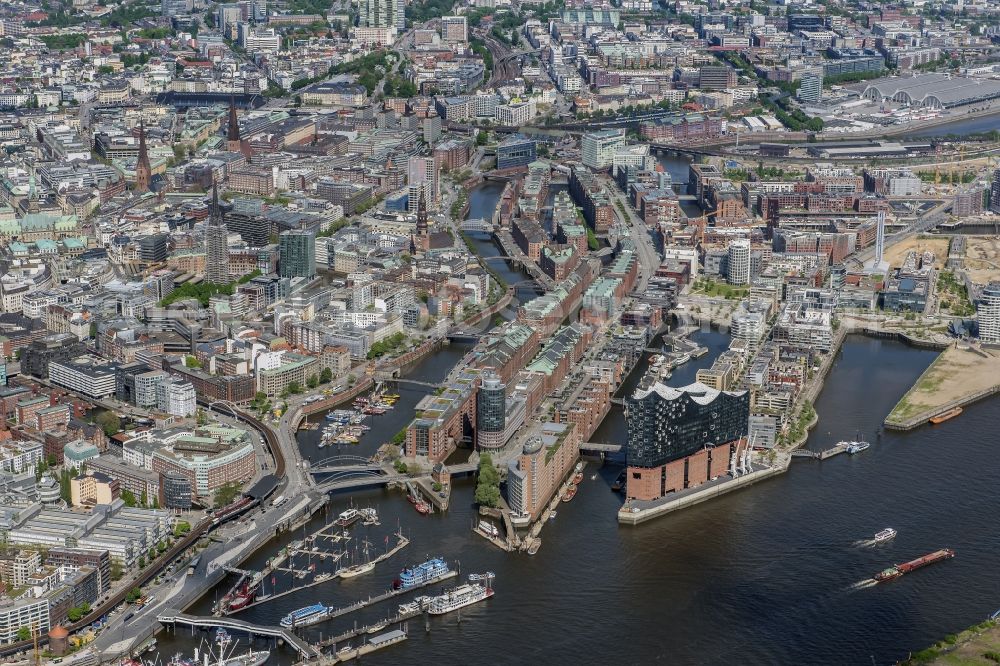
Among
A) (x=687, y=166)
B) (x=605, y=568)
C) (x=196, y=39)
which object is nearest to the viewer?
(x=605, y=568)

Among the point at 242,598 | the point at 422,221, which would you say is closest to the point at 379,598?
the point at 242,598

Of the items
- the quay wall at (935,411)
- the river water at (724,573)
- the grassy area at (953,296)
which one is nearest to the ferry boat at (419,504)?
the river water at (724,573)

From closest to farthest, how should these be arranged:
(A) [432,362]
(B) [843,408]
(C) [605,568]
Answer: (C) [605,568] → (B) [843,408] → (A) [432,362]

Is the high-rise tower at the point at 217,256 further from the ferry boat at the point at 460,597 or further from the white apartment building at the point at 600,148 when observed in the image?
the ferry boat at the point at 460,597

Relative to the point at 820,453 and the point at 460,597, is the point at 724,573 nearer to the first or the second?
the point at 460,597

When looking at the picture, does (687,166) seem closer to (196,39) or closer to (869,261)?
(869,261)

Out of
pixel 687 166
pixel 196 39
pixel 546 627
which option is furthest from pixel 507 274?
pixel 196 39

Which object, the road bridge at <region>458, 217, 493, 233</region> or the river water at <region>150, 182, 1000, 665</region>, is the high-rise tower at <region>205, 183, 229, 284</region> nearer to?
the road bridge at <region>458, 217, 493, 233</region>

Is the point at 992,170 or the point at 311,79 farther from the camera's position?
the point at 311,79
